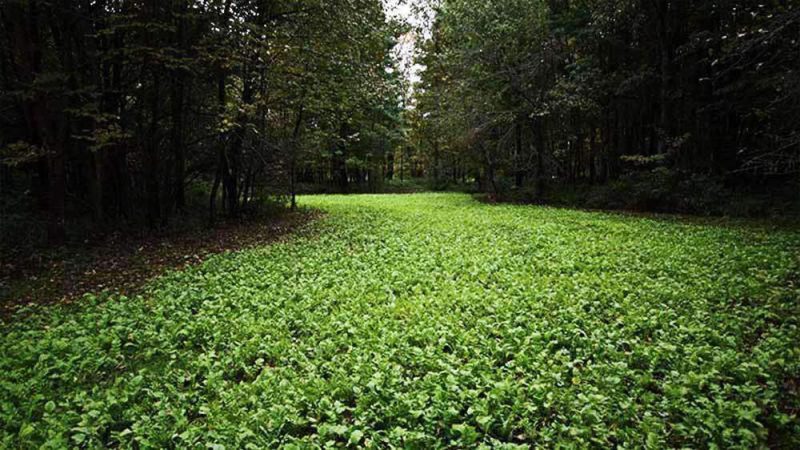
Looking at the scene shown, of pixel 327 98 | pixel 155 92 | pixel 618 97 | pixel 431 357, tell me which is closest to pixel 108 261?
pixel 155 92

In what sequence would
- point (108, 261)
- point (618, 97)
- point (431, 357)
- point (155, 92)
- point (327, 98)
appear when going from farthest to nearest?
point (618, 97) < point (327, 98) < point (155, 92) < point (108, 261) < point (431, 357)

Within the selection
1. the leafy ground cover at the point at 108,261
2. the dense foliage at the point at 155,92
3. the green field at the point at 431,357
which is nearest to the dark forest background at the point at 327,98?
the dense foliage at the point at 155,92

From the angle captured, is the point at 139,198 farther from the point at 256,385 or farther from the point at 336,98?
the point at 256,385

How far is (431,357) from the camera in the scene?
14.8 ft

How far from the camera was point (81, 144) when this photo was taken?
13.7 m

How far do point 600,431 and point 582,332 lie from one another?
72.7 inches

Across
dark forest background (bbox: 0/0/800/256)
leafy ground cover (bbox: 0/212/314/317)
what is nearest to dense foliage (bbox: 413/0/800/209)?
dark forest background (bbox: 0/0/800/256)

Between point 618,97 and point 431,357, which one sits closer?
point 431,357

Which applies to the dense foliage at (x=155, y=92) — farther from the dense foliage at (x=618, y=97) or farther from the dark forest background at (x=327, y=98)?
the dense foliage at (x=618, y=97)

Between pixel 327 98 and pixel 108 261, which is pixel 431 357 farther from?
pixel 327 98

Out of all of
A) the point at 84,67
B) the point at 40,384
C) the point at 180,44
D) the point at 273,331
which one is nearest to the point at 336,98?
the point at 180,44

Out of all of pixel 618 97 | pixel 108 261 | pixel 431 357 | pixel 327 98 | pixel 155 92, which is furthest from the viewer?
pixel 618 97

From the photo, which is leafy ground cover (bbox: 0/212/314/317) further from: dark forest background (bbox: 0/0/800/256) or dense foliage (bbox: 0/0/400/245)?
dense foliage (bbox: 0/0/400/245)

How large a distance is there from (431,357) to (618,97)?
2078 cm
